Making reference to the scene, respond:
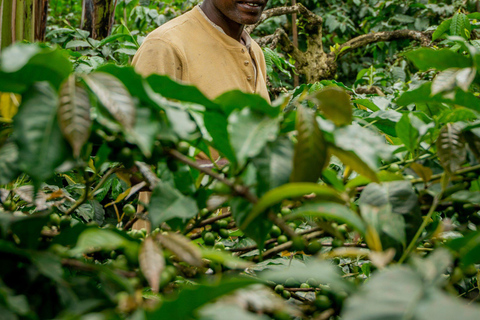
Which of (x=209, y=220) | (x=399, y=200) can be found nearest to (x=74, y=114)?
(x=209, y=220)

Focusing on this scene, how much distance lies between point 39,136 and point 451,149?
45 centimetres

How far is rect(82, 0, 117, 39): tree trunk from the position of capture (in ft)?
8.94

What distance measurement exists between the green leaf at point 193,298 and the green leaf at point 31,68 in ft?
0.82

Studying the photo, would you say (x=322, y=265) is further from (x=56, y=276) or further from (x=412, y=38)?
(x=412, y=38)

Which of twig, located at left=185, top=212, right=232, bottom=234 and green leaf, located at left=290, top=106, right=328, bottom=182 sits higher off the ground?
green leaf, located at left=290, top=106, right=328, bottom=182

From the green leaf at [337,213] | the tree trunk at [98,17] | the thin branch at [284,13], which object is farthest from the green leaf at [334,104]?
the tree trunk at [98,17]

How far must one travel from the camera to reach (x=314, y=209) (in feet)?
1.59

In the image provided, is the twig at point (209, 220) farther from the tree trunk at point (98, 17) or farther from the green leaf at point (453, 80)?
the tree trunk at point (98, 17)

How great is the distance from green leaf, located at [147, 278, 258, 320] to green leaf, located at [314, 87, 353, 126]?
0.73ft

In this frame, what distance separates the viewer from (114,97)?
19.2 inches

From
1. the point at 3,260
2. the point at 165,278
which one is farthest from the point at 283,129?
the point at 3,260

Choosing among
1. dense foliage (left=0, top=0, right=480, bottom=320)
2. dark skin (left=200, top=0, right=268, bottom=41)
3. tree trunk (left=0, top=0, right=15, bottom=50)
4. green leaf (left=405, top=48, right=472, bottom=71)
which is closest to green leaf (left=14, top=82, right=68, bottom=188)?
dense foliage (left=0, top=0, right=480, bottom=320)

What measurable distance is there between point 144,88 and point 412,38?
9.25 feet

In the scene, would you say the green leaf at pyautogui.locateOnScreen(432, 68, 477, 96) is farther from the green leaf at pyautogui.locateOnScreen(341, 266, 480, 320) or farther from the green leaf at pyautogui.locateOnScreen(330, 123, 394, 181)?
the green leaf at pyautogui.locateOnScreen(341, 266, 480, 320)
